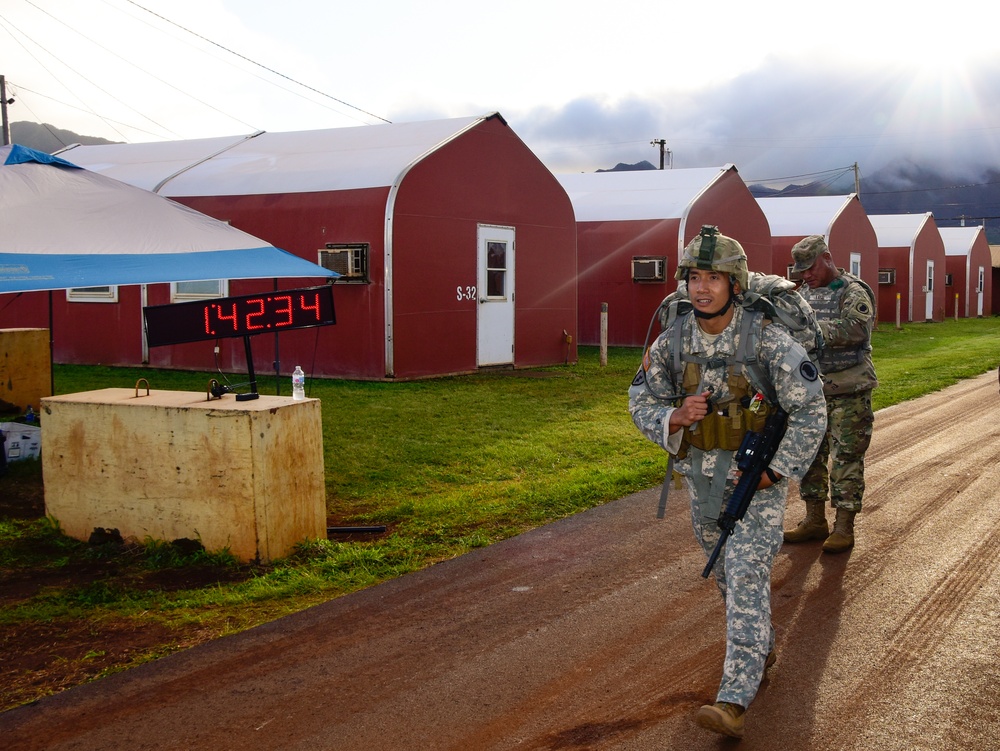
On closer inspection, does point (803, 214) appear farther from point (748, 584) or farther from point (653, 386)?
point (748, 584)

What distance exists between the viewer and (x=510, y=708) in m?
3.94

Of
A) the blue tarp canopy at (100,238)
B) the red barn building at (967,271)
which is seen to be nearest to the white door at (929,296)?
the red barn building at (967,271)

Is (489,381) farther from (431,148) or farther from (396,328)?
(431,148)

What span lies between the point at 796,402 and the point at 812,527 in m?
2.81

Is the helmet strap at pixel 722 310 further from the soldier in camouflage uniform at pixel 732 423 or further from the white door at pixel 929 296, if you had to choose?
the white door at pixel 929 296

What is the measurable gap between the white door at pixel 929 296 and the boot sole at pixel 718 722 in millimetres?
41354

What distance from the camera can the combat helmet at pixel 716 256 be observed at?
3947 mm

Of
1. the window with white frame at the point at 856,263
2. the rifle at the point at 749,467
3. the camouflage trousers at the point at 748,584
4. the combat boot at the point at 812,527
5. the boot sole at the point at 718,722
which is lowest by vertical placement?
the boot sole at the point at 718,722

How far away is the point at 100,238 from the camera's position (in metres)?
8.23

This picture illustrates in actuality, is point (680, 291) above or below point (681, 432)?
above

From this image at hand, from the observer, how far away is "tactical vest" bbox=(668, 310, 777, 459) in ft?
12.9

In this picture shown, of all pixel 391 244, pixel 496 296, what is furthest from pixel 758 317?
pixel 496 296

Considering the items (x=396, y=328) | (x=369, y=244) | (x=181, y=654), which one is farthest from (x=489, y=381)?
(x=181, y=654)

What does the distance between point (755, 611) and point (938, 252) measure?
43.8m
